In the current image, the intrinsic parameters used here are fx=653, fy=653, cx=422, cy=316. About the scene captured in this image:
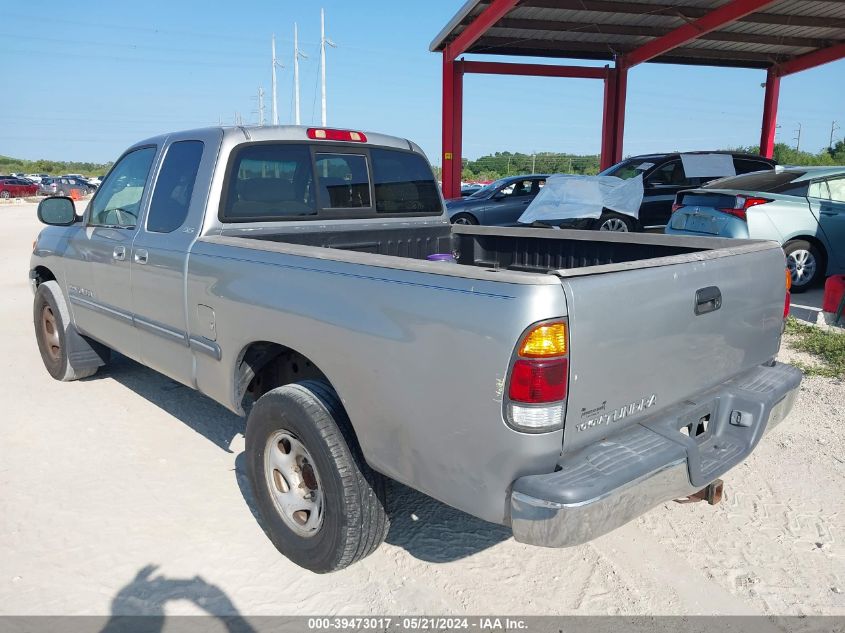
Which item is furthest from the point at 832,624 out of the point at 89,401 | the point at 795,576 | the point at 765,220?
the point at 765,220

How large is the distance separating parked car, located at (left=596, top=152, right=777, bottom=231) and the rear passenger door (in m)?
9.59

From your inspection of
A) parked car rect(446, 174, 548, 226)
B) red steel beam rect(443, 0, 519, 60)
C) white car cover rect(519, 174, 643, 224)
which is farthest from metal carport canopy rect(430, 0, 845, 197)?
white car cover rect(519, 174, 643, 224)

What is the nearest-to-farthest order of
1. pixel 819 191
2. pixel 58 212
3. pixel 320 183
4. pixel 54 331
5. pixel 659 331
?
pixel 659 331 < pixel 320 183 < pixel 58 212 < pixel 54 331 < pixel 819 191

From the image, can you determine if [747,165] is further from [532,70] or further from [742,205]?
[532,70]

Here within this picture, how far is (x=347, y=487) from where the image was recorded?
2617mm

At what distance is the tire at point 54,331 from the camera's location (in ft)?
16.7

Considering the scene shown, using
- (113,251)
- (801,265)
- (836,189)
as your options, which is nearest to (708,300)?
(113,251)

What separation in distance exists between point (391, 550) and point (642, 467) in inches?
54.9

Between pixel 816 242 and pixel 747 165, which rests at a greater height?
pixel 747 165

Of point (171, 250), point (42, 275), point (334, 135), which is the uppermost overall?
point (334, 135)

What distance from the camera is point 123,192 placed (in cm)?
445

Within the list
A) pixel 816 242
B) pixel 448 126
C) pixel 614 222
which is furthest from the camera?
pixel 448 126

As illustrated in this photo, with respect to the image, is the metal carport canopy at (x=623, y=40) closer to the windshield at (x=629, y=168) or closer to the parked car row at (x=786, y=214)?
the windshield at (x=629, y=168)

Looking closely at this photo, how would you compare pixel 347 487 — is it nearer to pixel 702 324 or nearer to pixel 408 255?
pixel 702 324
